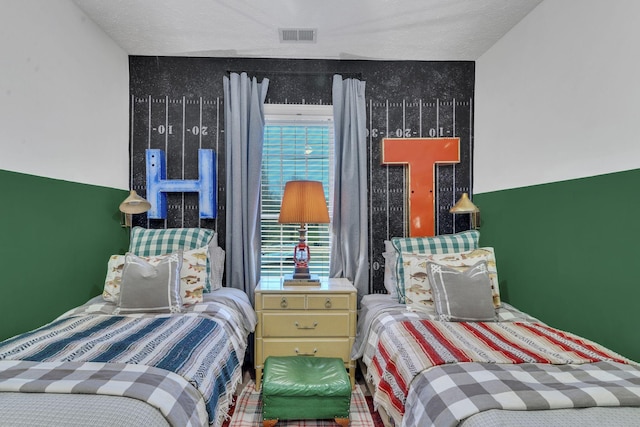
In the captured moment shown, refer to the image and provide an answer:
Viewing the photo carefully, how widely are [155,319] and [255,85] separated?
1867mm

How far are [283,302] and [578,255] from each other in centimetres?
177

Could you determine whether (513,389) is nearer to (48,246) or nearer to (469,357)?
(469,357)

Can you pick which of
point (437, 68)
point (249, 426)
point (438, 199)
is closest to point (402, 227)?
point (438, 199)

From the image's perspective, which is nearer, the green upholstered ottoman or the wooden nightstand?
the green upholstered ottoman

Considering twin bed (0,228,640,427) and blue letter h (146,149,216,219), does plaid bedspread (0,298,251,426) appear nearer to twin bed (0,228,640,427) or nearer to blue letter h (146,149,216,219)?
twin bed (0,228,640,427)

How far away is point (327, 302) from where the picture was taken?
2809 millimetres

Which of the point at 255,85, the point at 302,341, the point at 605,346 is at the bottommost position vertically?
the point at 302,341

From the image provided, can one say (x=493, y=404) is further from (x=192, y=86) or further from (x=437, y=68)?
(x=192, y=86)

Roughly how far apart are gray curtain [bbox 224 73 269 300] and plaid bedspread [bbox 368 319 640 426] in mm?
1284

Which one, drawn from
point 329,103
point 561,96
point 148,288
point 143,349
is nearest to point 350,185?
point 329,103

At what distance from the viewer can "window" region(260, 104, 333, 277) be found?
3.31 meters

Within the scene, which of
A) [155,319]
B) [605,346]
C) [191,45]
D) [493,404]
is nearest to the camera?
[493,404]

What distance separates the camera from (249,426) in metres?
2.34

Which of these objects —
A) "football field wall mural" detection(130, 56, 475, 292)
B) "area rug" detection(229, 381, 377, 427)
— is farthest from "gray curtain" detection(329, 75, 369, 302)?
"area rug" detection(229, 381, 377, 427)
